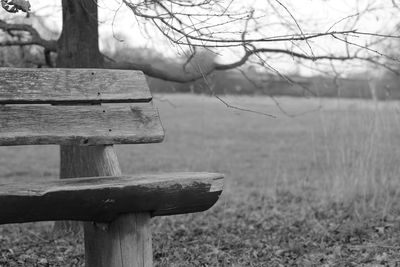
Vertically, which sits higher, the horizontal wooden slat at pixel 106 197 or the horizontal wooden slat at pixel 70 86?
the horizontal wooden slat at pixel 70 86

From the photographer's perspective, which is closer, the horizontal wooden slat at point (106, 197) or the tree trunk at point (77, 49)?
the horizontal wooden slat at point (106, 197)

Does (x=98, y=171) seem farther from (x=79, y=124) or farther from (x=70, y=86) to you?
(x=70, y=86)

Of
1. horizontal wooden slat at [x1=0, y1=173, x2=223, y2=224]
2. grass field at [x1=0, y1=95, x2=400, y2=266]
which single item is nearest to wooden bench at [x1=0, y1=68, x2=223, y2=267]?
horizontal wooden slat at [x1=0, y1=173, x2=223, y2=224]

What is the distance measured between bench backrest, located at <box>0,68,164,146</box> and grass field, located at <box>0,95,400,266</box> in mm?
1102

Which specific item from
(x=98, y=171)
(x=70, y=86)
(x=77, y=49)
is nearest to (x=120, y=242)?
(x=98, y=171)

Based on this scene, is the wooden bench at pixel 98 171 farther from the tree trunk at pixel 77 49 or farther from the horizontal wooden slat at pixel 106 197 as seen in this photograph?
the tree trunk at pixel 77 49

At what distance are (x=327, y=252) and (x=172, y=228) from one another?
1.63 metres

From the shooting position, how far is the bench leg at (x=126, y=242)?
10.1ft

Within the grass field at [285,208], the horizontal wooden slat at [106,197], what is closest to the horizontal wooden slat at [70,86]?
the horizontal wooden slat at [106,197]

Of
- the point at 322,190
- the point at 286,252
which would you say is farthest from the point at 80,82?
the point at 322,190

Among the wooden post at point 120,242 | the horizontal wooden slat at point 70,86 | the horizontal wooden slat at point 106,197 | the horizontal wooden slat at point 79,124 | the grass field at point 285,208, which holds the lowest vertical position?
the grass field at point 285,208

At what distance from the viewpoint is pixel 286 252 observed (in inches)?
182

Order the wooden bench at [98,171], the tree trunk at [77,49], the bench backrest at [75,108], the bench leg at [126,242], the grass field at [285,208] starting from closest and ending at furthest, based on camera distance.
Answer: the wooden bench at [98,171] < the bench leg at [126,242] < the bench backrest at [75,108] < the grass field at [285,208] < the tree trunk at [77,49]

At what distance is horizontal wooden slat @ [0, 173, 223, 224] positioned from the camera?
2.64 meters
